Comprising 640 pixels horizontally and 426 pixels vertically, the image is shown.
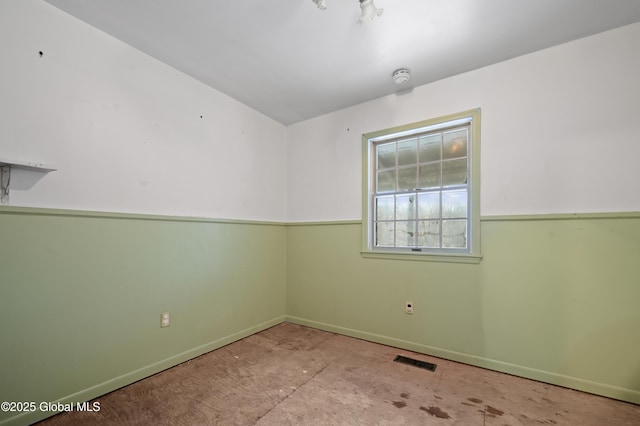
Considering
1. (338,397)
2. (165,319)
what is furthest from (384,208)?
(165,319)

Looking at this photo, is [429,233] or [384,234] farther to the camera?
[384,234]

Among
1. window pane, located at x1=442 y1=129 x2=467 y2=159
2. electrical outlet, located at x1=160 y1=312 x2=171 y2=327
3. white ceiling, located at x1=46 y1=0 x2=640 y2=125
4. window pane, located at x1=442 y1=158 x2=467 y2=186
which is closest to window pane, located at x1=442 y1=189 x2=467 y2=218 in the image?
window pane, located at x1=442 y1=158 x2=467 y2=186

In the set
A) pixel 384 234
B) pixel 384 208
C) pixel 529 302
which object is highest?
pixel 384 208

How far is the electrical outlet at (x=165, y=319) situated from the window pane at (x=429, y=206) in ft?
8.45

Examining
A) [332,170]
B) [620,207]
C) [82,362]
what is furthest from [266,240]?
[620,207]

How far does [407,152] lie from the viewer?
2877 mm

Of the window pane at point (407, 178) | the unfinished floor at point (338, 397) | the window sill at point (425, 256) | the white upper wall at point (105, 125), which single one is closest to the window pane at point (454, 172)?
the window pane at point (407, 178)

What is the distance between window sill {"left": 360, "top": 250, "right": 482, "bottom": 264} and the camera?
7.84ft

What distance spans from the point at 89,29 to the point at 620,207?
4107mm

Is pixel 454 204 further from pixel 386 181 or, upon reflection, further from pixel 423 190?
pixel 386 181

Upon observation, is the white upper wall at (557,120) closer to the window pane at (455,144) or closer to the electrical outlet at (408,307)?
the window pane at (455,144)

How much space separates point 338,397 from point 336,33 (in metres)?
2.70

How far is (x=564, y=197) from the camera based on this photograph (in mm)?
2076

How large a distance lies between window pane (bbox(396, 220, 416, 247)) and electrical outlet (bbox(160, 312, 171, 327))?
233cm
